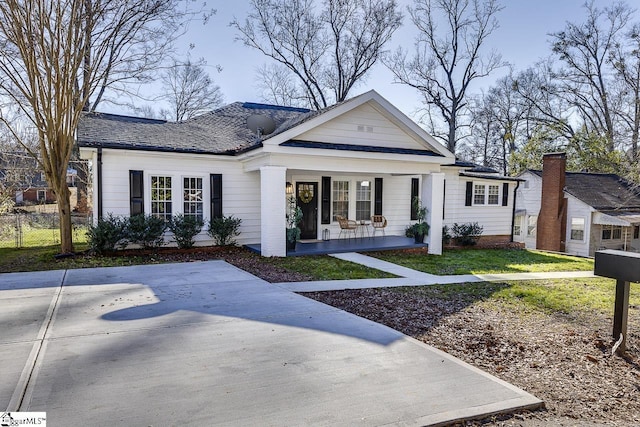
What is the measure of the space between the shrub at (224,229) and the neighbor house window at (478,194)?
998 cm

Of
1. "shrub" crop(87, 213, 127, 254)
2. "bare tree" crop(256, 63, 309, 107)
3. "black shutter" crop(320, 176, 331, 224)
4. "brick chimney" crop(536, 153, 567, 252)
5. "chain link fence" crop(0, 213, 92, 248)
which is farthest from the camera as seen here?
"bare tree" crop(256, 63, 309, 107)

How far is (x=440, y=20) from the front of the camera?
27375 mm

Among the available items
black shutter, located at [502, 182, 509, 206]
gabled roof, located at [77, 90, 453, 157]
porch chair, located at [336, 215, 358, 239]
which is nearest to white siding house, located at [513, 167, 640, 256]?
black shutter, located at [502, 182, 509, 206]

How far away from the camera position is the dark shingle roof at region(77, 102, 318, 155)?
36.7 ft

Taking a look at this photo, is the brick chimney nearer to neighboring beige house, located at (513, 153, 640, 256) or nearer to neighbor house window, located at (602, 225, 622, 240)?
neighboring beige house, located at (513, 153, 640, 256)

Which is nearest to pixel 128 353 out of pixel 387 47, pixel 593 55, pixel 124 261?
pixel 124 261

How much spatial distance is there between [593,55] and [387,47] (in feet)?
50.4

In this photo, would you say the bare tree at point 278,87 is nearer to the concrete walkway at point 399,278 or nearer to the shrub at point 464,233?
the shrub at point 464,233

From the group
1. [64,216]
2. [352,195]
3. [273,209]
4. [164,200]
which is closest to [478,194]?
[352,195]

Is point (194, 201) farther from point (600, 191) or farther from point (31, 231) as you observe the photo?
point (600, 191)

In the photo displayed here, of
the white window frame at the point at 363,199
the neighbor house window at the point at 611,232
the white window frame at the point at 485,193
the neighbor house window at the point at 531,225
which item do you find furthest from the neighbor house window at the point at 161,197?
the neighbor house window at the point at 611,232

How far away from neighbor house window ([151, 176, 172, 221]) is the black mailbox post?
10.6 meters

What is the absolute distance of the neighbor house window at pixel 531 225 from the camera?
23.0m

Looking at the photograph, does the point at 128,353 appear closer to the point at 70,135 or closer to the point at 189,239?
the point at 189,239
